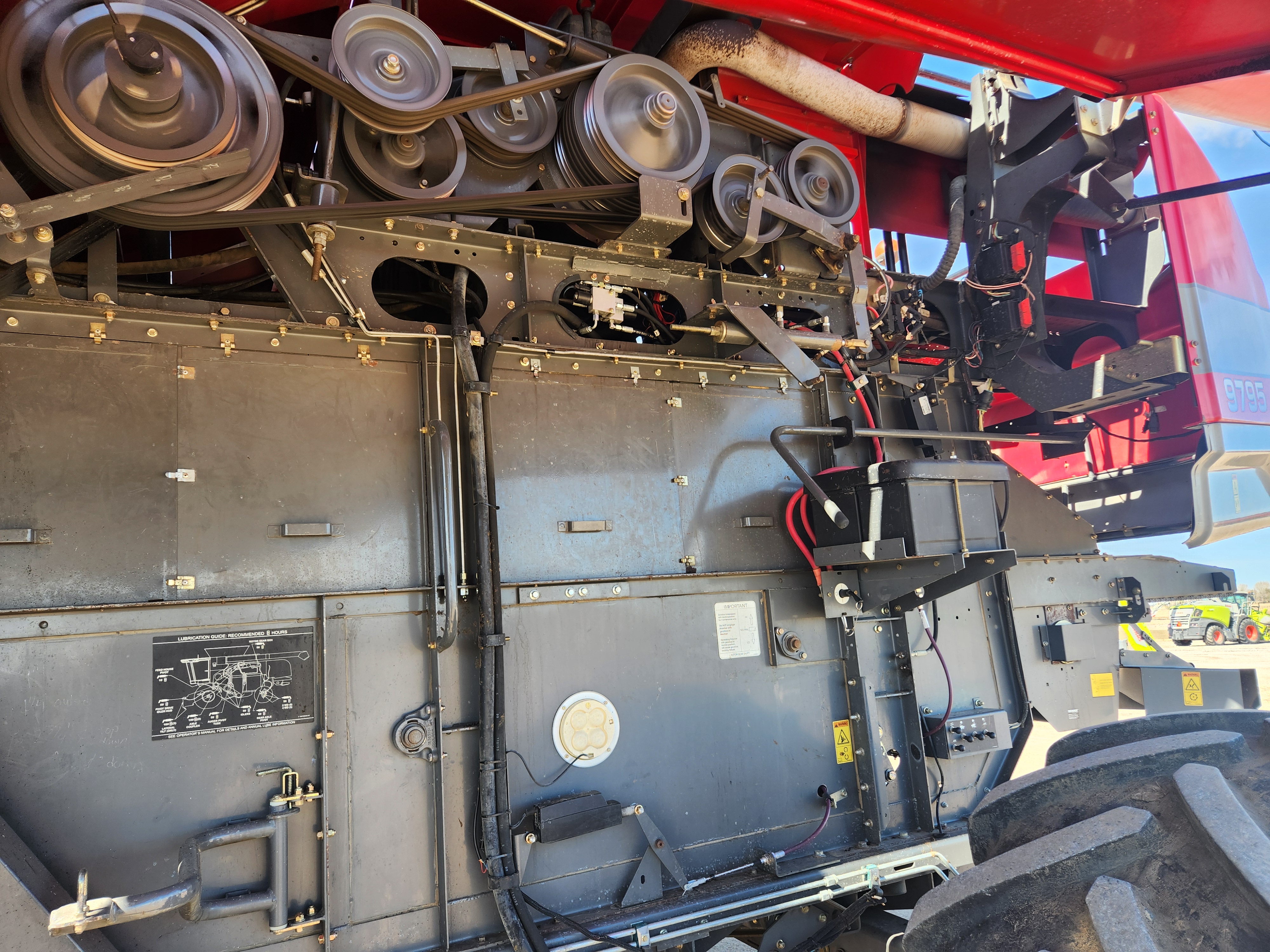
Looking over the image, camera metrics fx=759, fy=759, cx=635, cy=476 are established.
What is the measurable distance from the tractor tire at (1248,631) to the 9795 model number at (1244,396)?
409 inches

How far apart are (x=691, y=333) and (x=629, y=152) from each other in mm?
860

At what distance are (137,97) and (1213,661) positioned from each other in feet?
49.5

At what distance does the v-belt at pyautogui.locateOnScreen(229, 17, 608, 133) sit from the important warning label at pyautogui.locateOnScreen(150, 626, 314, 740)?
1.69 metres

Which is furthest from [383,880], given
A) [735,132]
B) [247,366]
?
[735,132]

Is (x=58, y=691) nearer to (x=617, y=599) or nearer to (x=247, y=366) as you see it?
(x=247, y=366)

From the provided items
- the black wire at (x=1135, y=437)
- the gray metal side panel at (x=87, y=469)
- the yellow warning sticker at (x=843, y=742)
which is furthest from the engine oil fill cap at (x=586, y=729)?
the black wire at (x=1135, y=437)

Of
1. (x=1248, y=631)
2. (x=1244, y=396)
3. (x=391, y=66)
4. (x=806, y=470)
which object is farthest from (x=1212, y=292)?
(x=1248, y=631)

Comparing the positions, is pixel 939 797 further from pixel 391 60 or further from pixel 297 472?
pixel 391 60

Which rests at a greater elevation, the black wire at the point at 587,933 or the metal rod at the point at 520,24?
the metal rod at the point at 520,24

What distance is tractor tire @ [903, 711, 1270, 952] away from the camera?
40.2 inches

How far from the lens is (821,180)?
11.8 feet

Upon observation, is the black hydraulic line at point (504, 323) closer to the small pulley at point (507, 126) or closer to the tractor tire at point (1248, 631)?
the small pulley at point (507, 126)

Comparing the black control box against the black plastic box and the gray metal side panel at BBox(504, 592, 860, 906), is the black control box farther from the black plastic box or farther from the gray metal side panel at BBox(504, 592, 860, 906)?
the black plastic box

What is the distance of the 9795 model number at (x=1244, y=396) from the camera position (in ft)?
13.1
